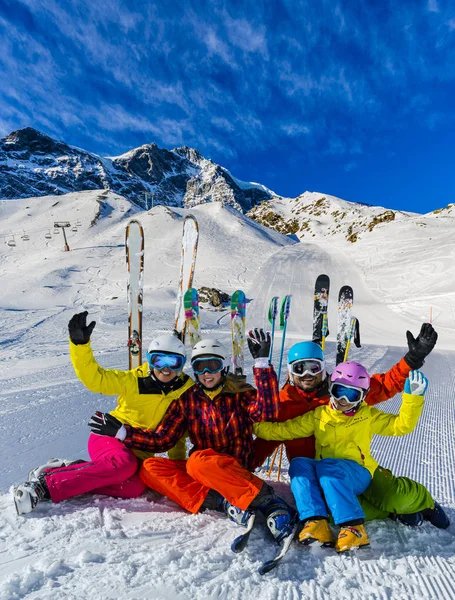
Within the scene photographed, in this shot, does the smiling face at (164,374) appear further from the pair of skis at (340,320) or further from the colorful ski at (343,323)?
the colorful ski at (343,323)

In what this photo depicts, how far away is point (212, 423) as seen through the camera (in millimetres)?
2529

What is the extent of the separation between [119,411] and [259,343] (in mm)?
1264

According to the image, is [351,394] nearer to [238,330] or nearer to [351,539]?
[351,539]

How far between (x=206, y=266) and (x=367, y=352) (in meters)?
16.5

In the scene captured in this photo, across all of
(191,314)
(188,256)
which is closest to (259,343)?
(191,314)

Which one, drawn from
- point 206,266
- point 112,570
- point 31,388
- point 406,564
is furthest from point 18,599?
point 206,266

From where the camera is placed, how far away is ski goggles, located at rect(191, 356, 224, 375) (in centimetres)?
258

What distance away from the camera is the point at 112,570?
1756mm

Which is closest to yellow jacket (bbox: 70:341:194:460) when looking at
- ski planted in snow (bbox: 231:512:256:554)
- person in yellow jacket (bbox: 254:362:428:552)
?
person in yellow jacket (bbox: 254:362:428:552)

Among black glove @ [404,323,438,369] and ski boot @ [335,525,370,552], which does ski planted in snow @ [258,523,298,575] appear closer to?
ski boot @ [335,525,370,552]

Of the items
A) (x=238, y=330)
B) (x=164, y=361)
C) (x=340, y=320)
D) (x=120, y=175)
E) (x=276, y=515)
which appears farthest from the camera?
(x=120, y=175)

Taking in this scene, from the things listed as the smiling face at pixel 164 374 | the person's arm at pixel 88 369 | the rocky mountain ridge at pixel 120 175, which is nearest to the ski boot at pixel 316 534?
the smiling face at pixel 164 374

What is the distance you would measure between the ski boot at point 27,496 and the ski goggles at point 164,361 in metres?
1.08

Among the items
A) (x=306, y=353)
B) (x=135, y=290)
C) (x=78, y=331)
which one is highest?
(x=135, y=290)
